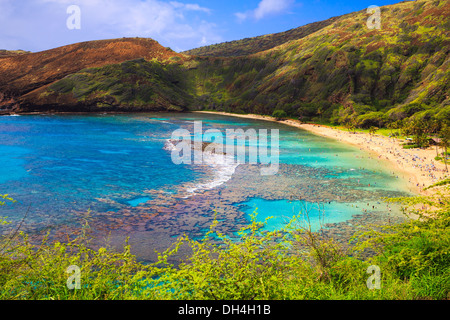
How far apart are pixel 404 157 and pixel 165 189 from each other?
41.2m

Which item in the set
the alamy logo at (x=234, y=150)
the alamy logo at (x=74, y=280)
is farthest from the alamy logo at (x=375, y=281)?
the alamy logo at (x=234, y=150)

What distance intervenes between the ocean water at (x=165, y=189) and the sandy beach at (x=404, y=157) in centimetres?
221

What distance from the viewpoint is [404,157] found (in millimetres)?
53688

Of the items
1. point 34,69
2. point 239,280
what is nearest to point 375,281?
point 239,280

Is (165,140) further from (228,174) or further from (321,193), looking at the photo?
(321,193)

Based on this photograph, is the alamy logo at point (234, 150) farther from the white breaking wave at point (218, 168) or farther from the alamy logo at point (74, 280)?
the alamy logo at point (74, 280)

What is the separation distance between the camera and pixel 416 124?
226 feet

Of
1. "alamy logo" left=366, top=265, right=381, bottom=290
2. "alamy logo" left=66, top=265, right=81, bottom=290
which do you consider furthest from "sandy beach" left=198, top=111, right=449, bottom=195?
"alamy logo" left=66, top=265, right=81, bottom=290

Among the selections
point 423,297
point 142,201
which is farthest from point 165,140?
point 423,297

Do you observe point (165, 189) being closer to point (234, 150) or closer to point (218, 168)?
point (218, 168)

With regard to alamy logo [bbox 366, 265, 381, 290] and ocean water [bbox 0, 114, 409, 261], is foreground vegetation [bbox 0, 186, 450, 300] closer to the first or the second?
alamy logo [bbox 366, 265, 381, 290]

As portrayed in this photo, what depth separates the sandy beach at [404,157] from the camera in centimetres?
3981

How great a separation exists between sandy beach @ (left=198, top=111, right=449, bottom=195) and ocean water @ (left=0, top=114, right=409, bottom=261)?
2209mm

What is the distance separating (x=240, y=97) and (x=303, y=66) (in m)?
40.0
